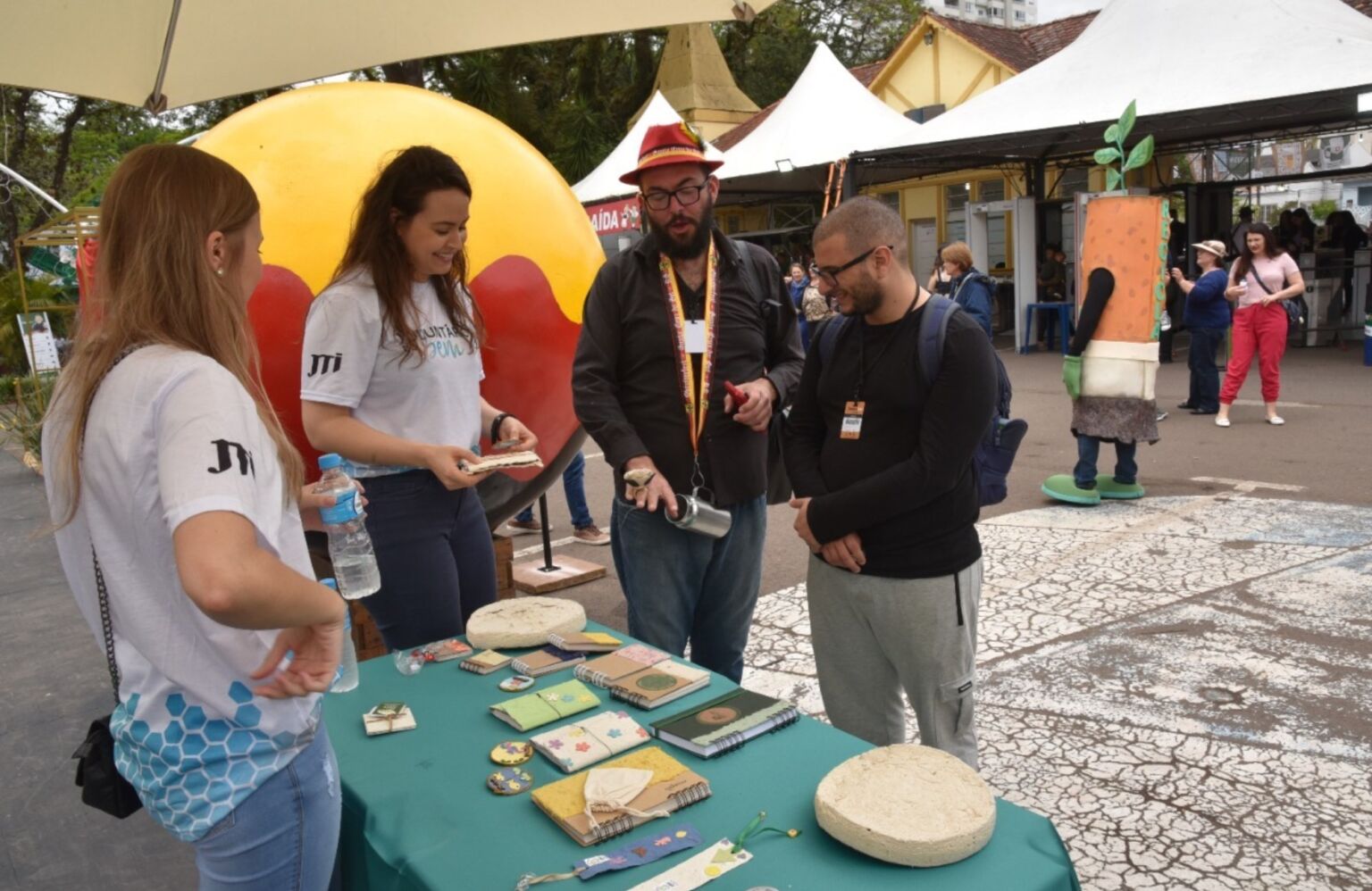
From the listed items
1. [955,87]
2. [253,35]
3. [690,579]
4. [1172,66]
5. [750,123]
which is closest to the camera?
A: [690,579]

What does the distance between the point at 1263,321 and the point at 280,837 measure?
958cm

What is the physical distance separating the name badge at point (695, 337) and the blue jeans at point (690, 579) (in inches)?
18.6

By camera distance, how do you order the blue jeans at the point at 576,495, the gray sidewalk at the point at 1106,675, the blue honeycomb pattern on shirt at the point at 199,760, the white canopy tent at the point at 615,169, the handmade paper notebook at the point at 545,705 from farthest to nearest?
the white canopy tent at the point at 615,169, the blue jeans at the point at 576,495, the gray sidewalk at the point at 1106,675, the handmade paper notebook at the point at 545,705, the blue honeycomb pattern on shirt at the point at 199,760

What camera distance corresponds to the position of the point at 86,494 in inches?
57.6

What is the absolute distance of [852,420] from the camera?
98.5 inches

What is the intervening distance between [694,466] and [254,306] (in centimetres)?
148

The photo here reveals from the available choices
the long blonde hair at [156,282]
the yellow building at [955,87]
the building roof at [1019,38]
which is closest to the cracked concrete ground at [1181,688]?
the long blonde hair at [156,282]

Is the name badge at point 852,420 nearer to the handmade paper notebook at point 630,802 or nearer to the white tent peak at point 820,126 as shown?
the handmade paper notebook at point 630,802

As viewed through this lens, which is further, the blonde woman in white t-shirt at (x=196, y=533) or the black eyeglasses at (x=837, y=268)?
the black eyeglasses at (x=837, y=268)

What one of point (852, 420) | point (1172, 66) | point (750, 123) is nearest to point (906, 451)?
point (852, 420)

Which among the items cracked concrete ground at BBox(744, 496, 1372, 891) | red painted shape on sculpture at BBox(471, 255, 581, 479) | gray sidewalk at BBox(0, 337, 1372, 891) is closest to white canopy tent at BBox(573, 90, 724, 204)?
gray sidewalk at BBox(0, 337, 1372, 891)

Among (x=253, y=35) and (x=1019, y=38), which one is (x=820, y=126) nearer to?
(x=1019, y=38)

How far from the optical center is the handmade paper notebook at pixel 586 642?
2400 millimetres

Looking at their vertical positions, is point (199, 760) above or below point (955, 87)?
below
